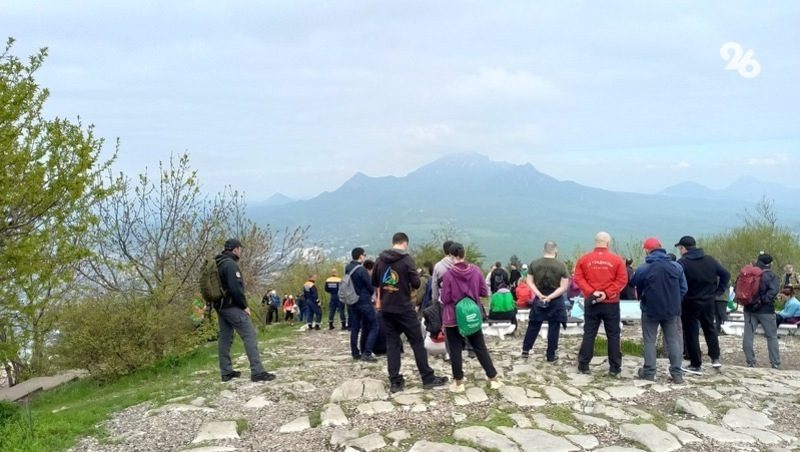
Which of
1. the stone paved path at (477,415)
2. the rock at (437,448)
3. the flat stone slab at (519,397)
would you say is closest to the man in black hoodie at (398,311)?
the stone paved path at (477,415)

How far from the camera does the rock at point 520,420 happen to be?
5934 mm

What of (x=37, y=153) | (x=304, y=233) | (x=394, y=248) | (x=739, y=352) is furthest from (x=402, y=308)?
(x=304, y=233)

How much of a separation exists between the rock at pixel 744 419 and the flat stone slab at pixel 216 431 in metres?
5.33

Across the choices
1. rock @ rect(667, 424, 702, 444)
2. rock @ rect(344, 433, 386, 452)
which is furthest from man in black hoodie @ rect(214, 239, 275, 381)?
rock @ rect(667, 424, 702, 444)

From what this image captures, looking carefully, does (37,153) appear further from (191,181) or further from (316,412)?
(191,181)

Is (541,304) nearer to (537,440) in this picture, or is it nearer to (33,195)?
(537,440)

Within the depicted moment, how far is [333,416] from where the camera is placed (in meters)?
6.29

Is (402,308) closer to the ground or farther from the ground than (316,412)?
farther from the ground

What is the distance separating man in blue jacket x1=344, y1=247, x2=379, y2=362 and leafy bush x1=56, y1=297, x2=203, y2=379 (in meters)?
4.21

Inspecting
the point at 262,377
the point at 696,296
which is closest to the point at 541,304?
the point at 696,296

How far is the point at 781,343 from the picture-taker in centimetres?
1276

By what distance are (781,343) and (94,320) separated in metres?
14.3

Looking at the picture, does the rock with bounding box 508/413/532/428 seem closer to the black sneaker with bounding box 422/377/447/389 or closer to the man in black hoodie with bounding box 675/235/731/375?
the black sneaker with bounding box 422/377/447/389

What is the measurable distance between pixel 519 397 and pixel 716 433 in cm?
205
